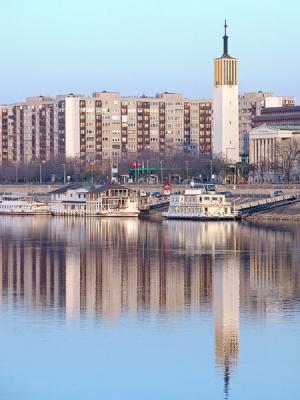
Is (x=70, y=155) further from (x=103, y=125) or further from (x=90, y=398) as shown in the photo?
(x=90, y=398)

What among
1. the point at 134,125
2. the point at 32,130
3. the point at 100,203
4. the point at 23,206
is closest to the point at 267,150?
the point at 134,125

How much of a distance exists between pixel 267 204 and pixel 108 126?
52.5 m

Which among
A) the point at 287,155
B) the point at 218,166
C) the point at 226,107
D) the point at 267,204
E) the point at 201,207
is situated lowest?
the point at 201,207

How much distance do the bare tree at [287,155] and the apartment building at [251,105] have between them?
72.6ft

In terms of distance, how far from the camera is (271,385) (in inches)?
826

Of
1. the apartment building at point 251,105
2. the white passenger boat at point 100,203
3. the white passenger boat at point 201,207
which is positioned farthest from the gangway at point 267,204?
the apartment building at point 251,105

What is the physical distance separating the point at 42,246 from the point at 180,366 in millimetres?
22521

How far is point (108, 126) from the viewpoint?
382ft

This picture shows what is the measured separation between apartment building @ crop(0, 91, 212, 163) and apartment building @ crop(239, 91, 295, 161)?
10.4 feet

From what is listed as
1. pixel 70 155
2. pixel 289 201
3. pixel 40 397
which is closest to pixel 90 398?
pixel 40 397

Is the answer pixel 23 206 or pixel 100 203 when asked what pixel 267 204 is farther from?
pixel 23 206

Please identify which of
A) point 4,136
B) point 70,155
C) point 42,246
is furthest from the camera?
point 4,136

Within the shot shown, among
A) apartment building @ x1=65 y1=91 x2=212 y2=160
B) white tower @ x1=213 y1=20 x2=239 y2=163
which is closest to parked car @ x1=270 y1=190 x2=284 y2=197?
white tower @ x1=213 y1=20 x2=239 y2=163

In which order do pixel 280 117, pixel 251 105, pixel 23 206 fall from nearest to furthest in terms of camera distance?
pixel 23 206
pixel 280 117
pixel 251 105
